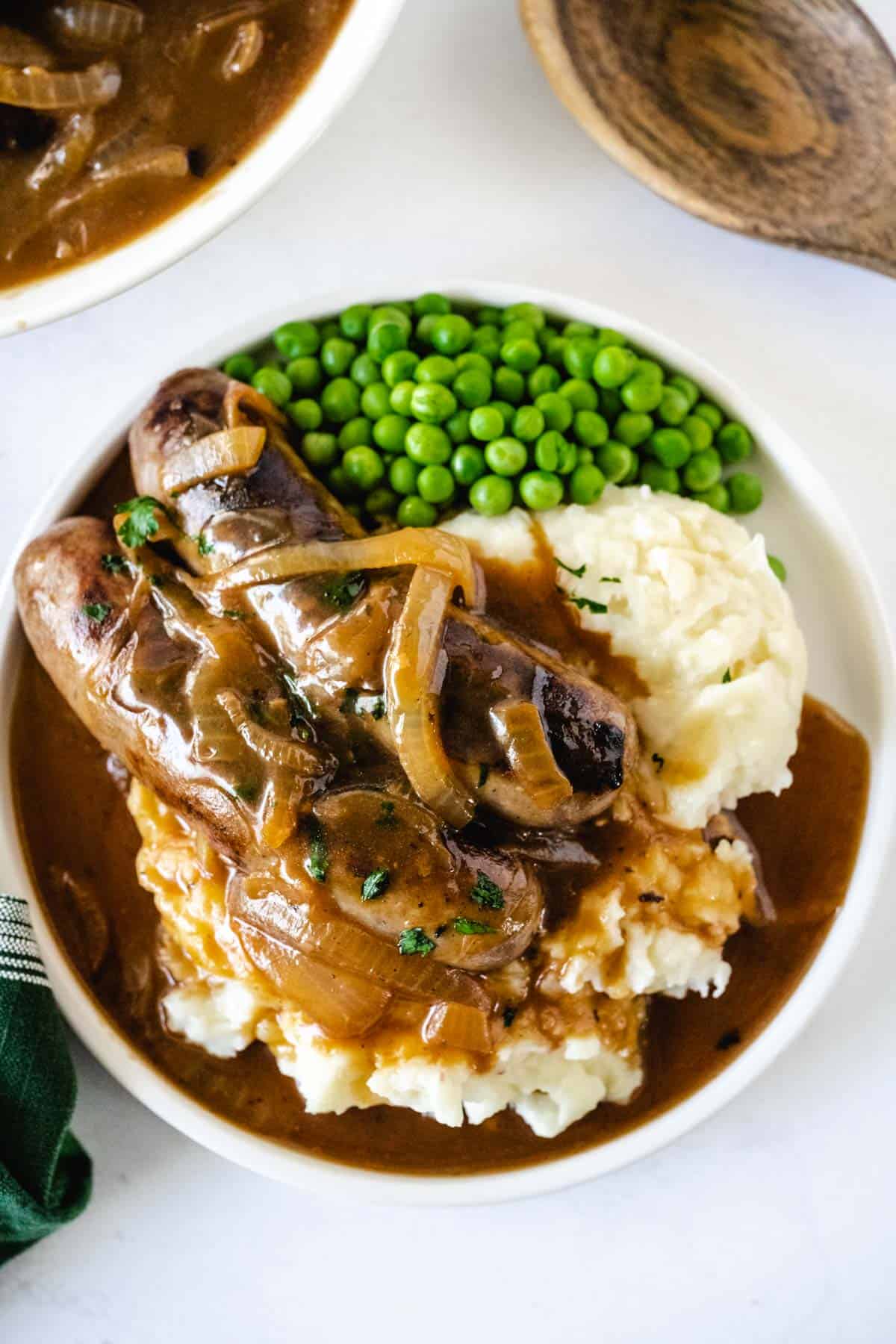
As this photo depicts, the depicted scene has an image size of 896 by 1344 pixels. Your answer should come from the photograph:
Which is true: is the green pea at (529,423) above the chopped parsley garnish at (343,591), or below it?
above

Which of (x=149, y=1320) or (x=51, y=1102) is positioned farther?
(x=149, y=1320)

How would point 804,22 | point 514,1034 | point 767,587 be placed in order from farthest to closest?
point 804,22 < point 767,587 < point 514,1034

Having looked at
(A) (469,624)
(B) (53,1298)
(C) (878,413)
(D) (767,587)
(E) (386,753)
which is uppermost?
(C) (878,413)

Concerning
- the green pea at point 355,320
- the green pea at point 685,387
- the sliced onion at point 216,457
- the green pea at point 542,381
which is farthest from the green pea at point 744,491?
the sliced onion at point 216,457

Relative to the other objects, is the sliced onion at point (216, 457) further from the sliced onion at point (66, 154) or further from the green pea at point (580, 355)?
the green pea at point (580, 355)

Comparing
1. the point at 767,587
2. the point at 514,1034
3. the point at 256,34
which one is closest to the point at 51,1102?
the point at 514,1034

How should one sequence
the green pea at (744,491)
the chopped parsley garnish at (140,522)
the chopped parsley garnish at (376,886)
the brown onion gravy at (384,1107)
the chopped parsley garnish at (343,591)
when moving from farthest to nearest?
the green pea at (744,491) < the brown onion gravy at (384,1107) < the chopped parsley garnish at (140,522) < the chopped parsley garnish at (343,591) < the chopped parsley garnish at (376,886)

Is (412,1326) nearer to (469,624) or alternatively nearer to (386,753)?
(386,753)
